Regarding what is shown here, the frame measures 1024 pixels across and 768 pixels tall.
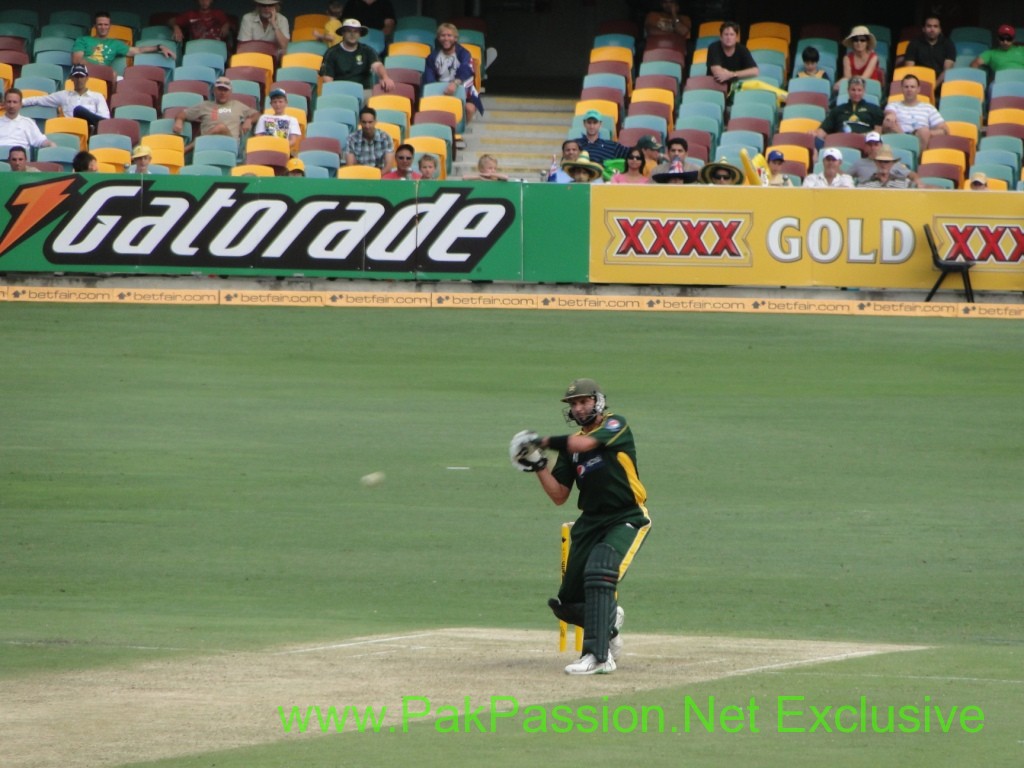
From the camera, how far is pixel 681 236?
2453 centimetres

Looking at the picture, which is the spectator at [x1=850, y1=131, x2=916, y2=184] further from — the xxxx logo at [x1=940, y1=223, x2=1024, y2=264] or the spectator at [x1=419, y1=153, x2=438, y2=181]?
the spectator at [x1=419, y1=153, x2=438, y2=181]

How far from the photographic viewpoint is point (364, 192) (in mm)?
24656

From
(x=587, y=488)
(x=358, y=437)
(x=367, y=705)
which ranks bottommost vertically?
(x=358, y=437)

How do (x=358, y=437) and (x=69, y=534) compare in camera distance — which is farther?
(x=358, y=437)

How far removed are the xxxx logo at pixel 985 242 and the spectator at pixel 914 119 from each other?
315 cm

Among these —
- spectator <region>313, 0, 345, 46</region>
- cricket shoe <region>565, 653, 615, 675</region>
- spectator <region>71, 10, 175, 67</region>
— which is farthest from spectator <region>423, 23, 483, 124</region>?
cricket shoe <region>565, 653, 615, 675</region>

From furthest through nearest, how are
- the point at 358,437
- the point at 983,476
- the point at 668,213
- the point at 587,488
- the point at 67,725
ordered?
the point at 668,213 → the point at 358,437 → the point at 983,476 → the point at 587,488 → the point at 67,725

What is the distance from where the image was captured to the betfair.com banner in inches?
957

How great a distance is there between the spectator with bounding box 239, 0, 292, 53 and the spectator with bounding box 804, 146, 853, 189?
9.77 meters

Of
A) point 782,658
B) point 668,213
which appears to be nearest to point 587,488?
point 782,658

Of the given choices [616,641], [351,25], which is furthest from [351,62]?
[616,641]

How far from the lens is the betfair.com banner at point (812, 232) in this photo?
24.3m

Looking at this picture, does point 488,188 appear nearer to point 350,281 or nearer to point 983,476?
point 350,281

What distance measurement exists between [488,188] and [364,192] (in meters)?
1.65
